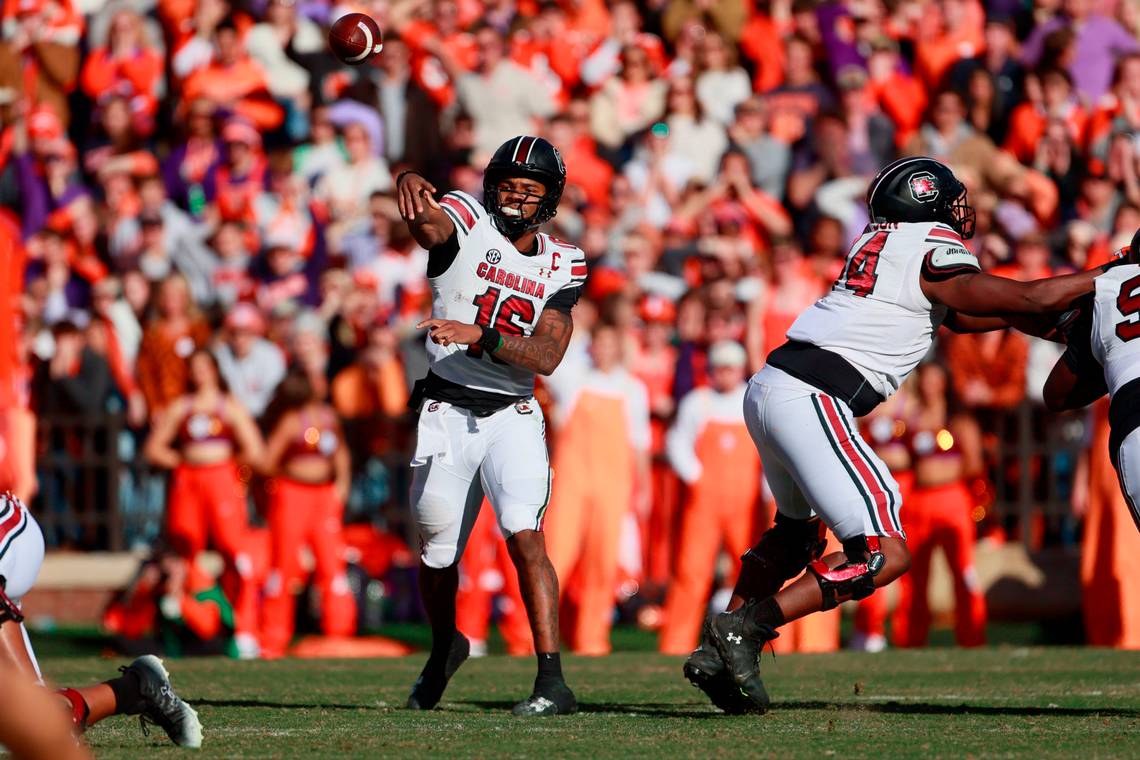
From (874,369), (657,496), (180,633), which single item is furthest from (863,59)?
(874,369)

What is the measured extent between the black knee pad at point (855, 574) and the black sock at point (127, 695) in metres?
2.48

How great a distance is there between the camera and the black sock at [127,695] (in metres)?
5.80

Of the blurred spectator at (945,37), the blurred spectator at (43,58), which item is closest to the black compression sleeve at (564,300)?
the blurred spectator at (945,37)

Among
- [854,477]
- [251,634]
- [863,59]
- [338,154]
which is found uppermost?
[863,59]

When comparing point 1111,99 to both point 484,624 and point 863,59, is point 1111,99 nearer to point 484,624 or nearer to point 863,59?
point 863,59

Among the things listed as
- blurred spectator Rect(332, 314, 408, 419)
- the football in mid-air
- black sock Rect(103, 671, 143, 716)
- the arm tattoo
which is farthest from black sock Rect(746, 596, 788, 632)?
blurred spectator Rect(332, 314, 408, 419)

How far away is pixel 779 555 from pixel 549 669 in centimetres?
99

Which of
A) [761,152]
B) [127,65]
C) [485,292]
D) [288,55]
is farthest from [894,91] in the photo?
[485,292]

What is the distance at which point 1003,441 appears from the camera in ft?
42.4

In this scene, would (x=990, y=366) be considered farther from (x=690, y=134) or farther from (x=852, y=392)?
(x=852, y=392)

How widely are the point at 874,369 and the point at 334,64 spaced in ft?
33.4

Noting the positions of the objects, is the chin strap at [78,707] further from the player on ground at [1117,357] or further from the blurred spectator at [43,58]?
the blurred spectator at [43,58]

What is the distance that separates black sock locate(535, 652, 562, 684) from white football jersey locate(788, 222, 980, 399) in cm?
155

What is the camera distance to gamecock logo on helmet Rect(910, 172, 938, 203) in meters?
7.12
